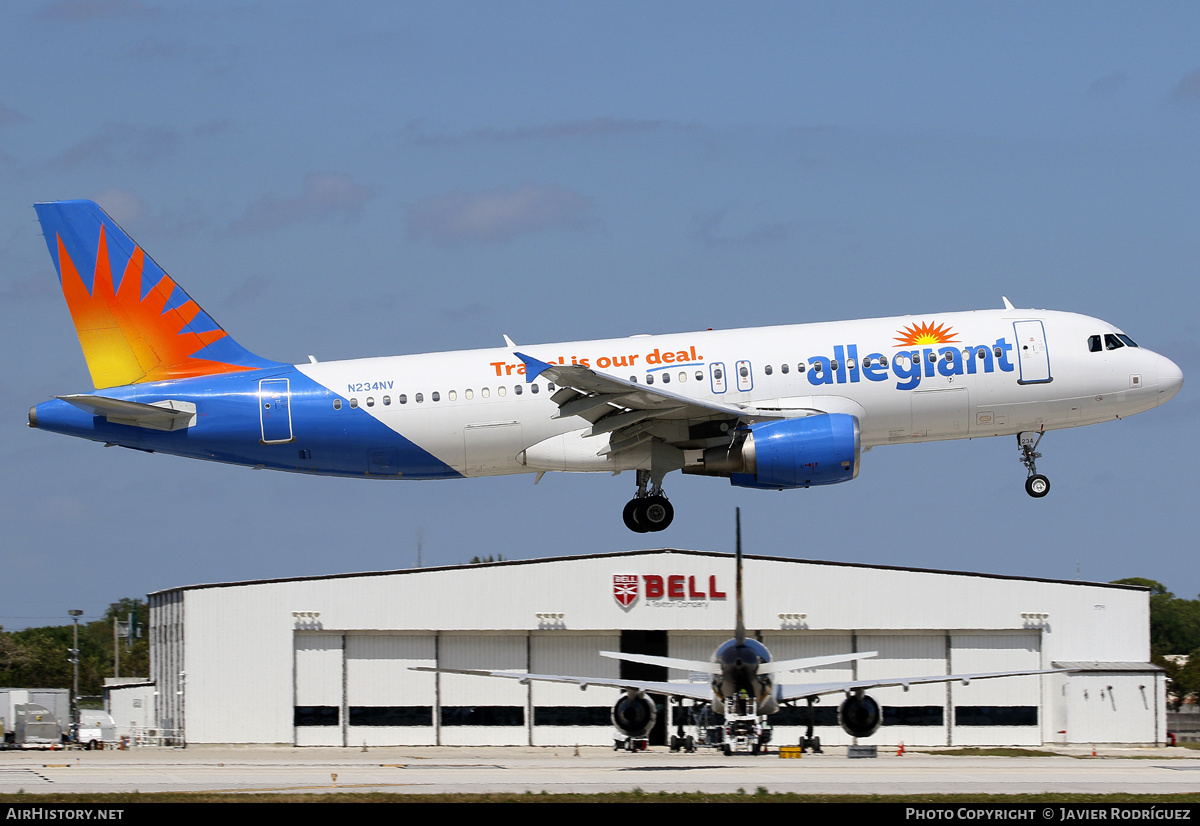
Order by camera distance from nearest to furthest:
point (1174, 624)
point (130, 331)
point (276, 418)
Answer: point (276, 418) < point (130, 331) < point (1174, 624)

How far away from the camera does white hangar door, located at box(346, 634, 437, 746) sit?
69.9 metres

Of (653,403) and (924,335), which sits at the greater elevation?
(924,335)

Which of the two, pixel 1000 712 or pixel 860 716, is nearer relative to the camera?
pixel 860 716

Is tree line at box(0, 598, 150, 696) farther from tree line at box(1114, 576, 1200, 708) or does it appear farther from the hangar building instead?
tree line at box(1114, 576, 1200, 708)

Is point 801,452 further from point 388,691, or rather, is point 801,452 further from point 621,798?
point 388,691

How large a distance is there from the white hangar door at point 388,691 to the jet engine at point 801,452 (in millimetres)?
34203

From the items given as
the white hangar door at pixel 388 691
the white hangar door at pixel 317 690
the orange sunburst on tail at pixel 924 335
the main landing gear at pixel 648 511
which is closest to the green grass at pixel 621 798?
the main landing gear at pixel 648 511

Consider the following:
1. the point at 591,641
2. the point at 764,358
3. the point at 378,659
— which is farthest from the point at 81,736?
the point at 764,358

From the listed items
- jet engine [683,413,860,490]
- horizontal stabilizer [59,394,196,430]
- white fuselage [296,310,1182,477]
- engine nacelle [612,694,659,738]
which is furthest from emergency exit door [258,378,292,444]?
engine nacelle [612,694,659,738]

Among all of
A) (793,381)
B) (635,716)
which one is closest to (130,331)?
(793,381)

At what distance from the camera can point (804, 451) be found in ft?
127

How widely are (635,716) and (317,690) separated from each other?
934 inches

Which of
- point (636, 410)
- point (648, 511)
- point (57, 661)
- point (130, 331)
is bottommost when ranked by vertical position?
point (57, 661)
